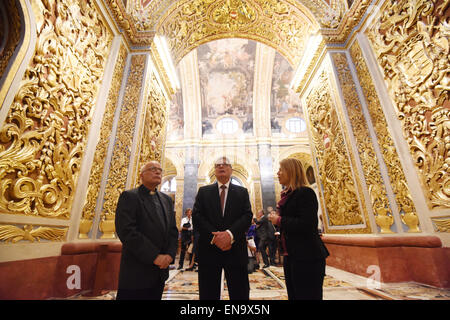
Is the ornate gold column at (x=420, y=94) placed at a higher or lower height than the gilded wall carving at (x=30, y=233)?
higher

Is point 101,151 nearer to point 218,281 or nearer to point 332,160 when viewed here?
point 218,281

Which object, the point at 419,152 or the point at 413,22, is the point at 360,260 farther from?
the point at 413,22

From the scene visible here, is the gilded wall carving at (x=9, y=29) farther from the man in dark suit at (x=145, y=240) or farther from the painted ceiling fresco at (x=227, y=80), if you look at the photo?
the painted ceiling fresco at (x=227, y=80)

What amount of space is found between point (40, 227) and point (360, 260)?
13.4ft

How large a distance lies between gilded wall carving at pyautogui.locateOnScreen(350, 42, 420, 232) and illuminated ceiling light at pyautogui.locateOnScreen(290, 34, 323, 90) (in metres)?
0.78

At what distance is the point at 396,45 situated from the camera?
3.06 meters

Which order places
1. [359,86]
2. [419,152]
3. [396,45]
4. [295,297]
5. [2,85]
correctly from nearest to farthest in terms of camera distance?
[295,297] < [2,85] < [419,152] < [396,45] < [359,86]

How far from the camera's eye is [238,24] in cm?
552

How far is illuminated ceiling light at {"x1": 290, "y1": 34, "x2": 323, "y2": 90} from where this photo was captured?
14.2 ft

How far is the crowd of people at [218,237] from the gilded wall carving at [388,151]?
2.18 metres

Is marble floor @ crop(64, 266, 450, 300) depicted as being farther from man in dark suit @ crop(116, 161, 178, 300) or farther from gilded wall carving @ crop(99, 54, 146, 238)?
man in dark suit @ crop(116, 161, 178, 300)

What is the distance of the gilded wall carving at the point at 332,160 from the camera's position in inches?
138

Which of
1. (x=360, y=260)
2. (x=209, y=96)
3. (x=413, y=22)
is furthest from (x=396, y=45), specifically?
(x=209, y=96)

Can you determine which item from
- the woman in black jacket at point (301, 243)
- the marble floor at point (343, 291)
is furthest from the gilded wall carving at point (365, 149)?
the woman in black jacket at point (301, 243)
